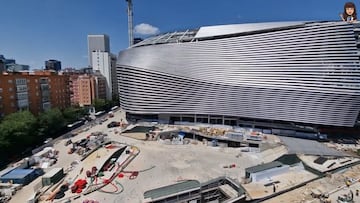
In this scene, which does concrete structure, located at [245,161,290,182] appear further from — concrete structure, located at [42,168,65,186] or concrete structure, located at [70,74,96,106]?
concrete structure, located at [70,74,96,106]

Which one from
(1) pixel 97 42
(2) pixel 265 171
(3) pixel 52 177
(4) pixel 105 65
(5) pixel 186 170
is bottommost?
(5) pixel 186 170

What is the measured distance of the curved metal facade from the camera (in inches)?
1724

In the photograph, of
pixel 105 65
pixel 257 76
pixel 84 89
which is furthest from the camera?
pixel 105 65

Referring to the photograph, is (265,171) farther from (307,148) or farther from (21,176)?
(21,176)

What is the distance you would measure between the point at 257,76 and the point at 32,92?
49.0 metres

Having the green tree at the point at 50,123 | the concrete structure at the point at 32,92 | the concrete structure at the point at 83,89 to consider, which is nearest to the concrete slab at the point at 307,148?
the green tree at the point at 50,123

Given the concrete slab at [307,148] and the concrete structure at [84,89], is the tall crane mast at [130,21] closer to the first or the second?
the concrete structure at [84,89]

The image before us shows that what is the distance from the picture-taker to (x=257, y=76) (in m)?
49.3

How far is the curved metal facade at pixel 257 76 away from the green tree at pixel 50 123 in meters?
16.2

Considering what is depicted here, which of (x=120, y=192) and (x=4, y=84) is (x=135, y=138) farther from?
(x=4, y=84)

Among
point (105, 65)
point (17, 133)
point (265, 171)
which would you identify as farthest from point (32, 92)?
point (105, 65)

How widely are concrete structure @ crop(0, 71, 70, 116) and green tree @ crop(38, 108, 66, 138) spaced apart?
4.99m

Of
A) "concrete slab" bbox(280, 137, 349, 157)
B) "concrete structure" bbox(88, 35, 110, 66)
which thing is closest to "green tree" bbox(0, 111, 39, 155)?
"concrete slab" bbox(280, 137, 349, 157)

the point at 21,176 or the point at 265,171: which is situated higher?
the point at 265,171
